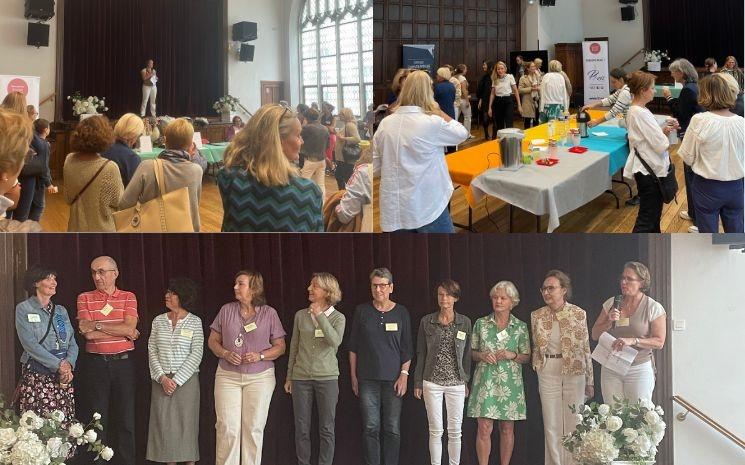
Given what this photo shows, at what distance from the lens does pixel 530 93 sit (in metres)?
4.82

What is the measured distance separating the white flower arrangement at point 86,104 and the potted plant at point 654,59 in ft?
9.30

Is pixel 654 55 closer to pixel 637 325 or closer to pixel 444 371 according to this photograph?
pixel 637 325

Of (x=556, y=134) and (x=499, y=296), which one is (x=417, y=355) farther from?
(x=556, y=134)

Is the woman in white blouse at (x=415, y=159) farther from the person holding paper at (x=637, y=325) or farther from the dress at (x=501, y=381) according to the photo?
the person holding paper at (x=637, y=325)

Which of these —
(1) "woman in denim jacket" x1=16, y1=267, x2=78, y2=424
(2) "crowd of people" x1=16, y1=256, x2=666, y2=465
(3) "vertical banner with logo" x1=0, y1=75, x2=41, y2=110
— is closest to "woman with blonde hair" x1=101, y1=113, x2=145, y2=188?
(3) "vertical banner with logo" x1=0, y1=75, x2=41, y2=110

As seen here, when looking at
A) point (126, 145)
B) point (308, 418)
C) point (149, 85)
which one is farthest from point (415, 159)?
point (308, 418)

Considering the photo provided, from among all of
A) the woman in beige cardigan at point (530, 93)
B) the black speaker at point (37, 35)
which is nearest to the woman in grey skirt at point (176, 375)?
the black speaker at point (37, 35)

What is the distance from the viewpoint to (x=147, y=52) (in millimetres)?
4844

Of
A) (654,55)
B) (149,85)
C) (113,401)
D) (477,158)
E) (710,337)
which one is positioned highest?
(654,55)

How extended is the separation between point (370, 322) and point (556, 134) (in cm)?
179

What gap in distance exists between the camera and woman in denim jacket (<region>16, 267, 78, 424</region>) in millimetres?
5750

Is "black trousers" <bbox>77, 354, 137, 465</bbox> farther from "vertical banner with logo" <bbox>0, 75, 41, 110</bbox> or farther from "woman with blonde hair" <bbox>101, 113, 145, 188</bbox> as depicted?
"vertical banner with logo" <bbox>0, 75, 41, 110</bbox>

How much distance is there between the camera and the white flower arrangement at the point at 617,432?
18.7 ft

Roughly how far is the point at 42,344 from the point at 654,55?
401 cm
